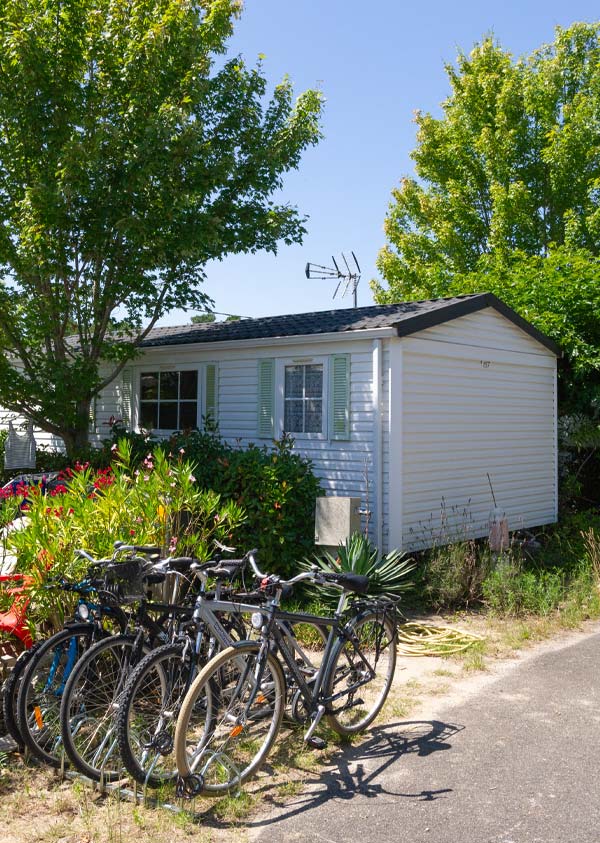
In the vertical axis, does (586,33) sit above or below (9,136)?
above

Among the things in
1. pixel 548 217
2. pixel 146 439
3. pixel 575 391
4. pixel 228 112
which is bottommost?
pixel 146 439

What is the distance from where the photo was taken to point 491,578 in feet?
27.0

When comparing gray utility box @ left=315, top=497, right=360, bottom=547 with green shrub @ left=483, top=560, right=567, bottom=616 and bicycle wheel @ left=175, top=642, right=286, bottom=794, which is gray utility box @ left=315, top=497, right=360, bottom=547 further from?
bicycle wheel @ left=175, top=642, right=286, bottom=794

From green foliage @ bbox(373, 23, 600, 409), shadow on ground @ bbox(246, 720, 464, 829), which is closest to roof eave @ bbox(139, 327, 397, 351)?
shadow on ground @ bbox(246, 720, 464, 829)

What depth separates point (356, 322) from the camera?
986 cm

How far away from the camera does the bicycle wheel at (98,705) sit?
3.82 m

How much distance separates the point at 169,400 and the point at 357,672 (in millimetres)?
8361

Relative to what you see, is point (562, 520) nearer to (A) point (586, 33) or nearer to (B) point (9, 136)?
(B) point (9, 136)

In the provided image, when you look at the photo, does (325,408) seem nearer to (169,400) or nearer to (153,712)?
(169,400)

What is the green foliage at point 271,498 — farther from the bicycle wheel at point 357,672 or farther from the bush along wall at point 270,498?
Result: the bicycle wheel at point 357,672

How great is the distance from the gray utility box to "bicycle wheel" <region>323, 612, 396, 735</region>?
101 inches

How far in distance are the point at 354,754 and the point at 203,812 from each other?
107cm

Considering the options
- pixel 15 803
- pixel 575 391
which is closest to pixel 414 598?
pixel 15 803

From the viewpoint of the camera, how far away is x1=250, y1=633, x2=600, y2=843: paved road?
3.52 metres
